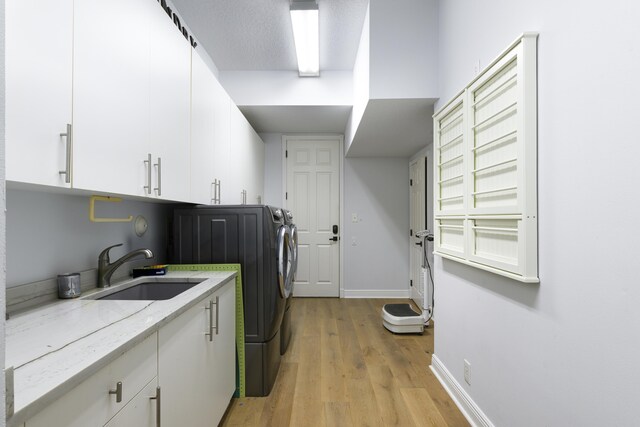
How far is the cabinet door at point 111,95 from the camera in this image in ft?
3.34

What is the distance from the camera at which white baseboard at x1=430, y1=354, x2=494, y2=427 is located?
1.61 m

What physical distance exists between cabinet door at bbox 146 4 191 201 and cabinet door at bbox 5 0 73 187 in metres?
0.50

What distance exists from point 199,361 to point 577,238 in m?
1.55

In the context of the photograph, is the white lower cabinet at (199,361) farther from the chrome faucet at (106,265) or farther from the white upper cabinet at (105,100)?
the white upper cabinet at (105,100)

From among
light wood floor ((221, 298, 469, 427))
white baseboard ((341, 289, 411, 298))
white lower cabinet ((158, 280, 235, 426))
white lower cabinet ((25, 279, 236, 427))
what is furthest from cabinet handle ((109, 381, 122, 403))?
white baseboard ((341, 289, 411, 298))

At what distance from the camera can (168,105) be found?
1597 mm

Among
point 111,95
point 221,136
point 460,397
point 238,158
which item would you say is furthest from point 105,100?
point 460,397

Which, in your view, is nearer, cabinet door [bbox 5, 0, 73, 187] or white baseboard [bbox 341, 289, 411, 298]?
cabinet door [bbox 5, 0, 73, 187]

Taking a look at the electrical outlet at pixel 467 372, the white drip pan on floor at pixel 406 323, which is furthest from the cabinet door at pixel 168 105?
the white drip pan on floor at pixel 406 323

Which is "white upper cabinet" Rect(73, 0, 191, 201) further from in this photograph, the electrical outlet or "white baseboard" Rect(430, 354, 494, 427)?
"white baseboard" Rect(430, 354, 494, 427)

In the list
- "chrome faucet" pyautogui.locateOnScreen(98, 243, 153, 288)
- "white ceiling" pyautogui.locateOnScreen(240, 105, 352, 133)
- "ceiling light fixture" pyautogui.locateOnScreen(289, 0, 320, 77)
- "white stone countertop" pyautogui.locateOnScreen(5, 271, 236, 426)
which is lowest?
"white stone countertop" pyautogui.locateOnScreen(5, 271, 236, 426)

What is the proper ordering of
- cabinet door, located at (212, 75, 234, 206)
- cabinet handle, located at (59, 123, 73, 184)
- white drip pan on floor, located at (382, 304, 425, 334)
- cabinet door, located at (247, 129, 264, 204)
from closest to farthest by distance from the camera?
cabinet handle, located at (59, 123, 73, 184)
cabinet door, located at (212, 75, 234, 206)
white drip pan on floor, located at (382, 304, 425, 334)
cabinet door, located at (247, 129, 264, 204)

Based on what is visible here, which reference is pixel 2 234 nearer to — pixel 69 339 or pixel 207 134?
pixel 69 339

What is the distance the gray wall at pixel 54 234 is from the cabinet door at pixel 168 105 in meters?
0.39
